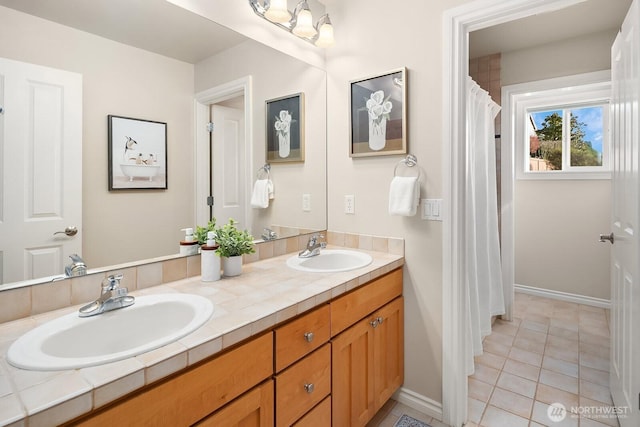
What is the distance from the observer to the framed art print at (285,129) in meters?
1.99

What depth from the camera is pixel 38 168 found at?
108 cm

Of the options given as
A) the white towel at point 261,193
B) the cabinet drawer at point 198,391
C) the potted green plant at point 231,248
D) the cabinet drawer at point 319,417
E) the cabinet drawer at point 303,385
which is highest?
the white towel at point 261,193

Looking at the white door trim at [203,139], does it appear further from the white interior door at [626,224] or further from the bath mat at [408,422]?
the white interior door at [626,224]

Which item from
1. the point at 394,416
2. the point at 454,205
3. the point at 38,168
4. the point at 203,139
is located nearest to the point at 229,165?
the point at 203,139

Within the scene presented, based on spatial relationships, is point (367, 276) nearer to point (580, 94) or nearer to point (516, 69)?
point (516, 69)

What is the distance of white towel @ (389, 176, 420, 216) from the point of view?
1.74m

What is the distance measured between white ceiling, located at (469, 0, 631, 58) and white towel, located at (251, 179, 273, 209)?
213 centimetres

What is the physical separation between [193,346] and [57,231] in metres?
0.70

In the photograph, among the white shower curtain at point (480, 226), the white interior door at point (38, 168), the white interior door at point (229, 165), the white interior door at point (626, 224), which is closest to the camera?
the white interior door at point (38, 168)

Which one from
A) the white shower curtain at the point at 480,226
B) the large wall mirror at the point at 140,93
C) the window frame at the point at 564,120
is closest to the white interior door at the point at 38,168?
the large wall mirror at the point at 140,93

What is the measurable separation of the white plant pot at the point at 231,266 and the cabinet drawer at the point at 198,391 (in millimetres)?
485

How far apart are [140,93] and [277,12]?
2.77 feet

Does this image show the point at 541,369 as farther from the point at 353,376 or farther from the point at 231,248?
the point at 231,248

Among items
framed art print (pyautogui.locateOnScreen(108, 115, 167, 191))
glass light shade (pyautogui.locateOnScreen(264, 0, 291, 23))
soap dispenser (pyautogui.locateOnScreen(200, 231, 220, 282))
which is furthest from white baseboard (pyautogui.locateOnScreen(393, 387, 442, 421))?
glass light shade (pyautogui.locateOnScreen(264, 0, 291, 23))
